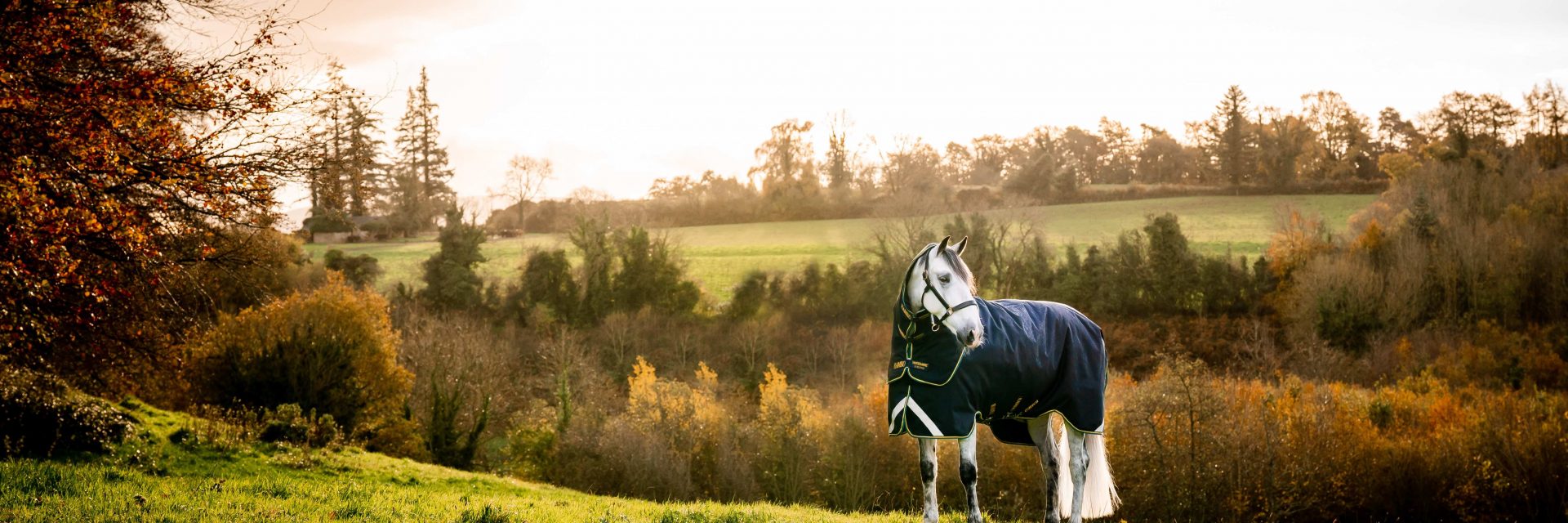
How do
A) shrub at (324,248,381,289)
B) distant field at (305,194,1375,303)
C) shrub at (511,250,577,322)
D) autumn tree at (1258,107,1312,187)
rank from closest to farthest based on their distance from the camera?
shrub at (324,248,381,289) < shrub at (511,250,577,322) < distant field at (305,194,1375,303) < autumn tree at (1258,107,1312,187)

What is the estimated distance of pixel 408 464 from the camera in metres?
16.6

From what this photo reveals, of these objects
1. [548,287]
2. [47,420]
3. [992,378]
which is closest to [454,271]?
[548,287]

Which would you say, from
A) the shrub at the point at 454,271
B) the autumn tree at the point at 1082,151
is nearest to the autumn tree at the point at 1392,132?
the autumn tree at the point at 1082,151

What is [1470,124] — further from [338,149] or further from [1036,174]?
[338,149]

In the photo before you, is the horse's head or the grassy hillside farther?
the grassy hillside

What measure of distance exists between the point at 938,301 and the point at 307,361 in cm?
2333

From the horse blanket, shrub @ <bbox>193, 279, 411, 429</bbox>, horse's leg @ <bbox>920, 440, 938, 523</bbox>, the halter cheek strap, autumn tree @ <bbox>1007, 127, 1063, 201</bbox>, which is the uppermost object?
autumn tree @ <bbox>1007, 127, 1063, 201</bbox>

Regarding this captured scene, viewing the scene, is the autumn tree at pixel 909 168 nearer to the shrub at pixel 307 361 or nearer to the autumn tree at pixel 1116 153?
the autumn tree at pixel 1116 153

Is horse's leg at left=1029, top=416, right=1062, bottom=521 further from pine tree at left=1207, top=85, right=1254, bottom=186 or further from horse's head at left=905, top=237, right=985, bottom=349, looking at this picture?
pine tree at left=1207, top=85, right=1254, bottom=186

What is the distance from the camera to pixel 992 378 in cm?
798

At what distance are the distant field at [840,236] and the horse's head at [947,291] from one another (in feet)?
128

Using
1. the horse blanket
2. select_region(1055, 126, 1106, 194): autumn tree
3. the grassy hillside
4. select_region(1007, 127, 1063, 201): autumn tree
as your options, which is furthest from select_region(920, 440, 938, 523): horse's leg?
select_region(1055, 126, 1106, 194): autumn tree

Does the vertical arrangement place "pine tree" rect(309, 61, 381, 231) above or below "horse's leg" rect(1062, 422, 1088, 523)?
above

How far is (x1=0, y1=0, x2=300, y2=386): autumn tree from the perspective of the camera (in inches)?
318
